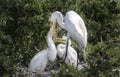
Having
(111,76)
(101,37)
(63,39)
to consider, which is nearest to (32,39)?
(63,39)

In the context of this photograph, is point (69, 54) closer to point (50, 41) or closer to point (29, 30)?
point (50, 41)

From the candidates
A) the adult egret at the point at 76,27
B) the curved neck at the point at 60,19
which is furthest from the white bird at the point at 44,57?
the adult egret at the point at 76,27

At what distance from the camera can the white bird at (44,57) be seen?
761 cm

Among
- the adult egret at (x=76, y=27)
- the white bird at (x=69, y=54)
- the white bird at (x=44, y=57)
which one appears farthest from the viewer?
the white bird at (x=69, y=54)

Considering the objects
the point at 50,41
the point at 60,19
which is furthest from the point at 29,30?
the point at 60,19

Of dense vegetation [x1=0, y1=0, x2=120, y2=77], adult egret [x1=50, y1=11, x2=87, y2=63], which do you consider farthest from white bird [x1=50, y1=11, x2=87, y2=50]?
dense vegetation [x1=0, y1=0, x2=120, y2=77]

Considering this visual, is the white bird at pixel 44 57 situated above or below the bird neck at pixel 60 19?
below

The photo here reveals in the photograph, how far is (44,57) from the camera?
301 inches

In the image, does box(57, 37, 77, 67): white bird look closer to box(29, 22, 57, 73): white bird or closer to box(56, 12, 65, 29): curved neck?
box(29, 22, 57, 73): white bird

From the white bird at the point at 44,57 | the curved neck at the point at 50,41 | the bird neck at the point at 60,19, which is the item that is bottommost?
the white bird at the point at 44,57

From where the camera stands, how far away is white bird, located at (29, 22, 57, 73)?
25.0 feet

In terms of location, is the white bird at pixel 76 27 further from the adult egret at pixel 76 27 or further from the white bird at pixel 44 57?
the white bird at pixel 44 57

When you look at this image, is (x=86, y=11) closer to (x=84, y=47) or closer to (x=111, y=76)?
(x=84, y=47)

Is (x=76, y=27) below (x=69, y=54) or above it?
above
